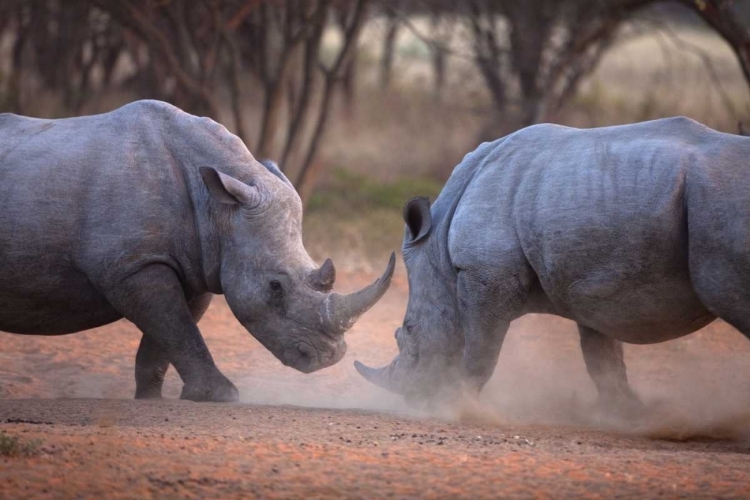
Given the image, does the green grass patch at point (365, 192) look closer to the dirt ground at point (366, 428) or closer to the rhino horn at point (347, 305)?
the dirt ground at point (366, 428)

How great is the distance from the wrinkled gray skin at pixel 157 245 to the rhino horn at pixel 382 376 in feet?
1.37

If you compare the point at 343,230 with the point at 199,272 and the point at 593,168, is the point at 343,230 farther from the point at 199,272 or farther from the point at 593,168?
the point at 593,168

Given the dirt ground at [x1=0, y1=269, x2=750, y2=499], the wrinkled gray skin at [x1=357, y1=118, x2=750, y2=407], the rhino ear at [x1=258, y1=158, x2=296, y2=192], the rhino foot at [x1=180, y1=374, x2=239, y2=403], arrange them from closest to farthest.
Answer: the dirt ground at [x1=0, y1=269, x2=750, y2=499], the wrinkled gray skin at [x1=357, y1=118, x2=750, y2=407], the rhino foot at [x1=180, y1=374, x2=239, y2=403], the rhino ear at [x1=258, y1=158, x2=296, y2=192]

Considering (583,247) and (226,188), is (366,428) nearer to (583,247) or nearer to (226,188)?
(583,247)

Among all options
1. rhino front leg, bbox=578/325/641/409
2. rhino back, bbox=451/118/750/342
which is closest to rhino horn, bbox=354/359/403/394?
rhino back, bbox=451/118/750/342

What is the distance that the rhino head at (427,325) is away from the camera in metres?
6.19

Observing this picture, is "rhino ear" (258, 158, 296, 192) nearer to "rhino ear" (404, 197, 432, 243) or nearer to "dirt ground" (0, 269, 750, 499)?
"rhino ear" (404, 197, 432, 243)

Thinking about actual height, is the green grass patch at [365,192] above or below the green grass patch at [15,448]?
above

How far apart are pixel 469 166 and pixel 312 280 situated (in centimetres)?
107

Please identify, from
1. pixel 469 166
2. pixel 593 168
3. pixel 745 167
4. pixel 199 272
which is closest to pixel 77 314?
pixel 199 272

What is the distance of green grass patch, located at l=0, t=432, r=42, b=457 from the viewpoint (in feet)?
13.4

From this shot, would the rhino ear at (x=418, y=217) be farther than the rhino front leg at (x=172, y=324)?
Yes

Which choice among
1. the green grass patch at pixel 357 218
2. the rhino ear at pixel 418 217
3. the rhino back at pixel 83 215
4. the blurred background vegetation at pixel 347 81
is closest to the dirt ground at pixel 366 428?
the rhino back at pixel 83 215

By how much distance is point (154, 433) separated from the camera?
15.4ft
